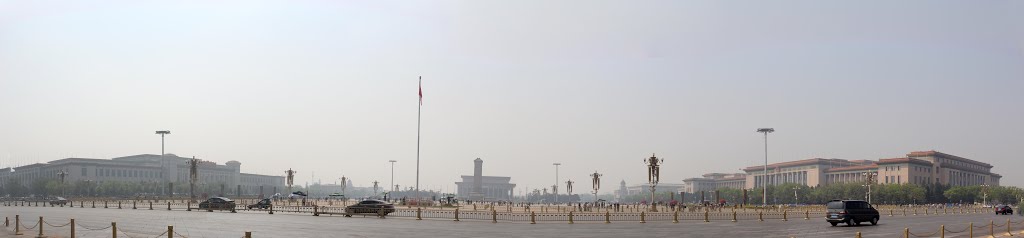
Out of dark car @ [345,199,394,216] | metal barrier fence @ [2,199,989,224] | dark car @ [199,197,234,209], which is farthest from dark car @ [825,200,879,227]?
dark car @ [199,197,234,209]

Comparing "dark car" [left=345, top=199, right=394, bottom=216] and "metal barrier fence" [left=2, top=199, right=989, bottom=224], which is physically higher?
"dark car" [left=345, top=199, right=394, bottom=216]

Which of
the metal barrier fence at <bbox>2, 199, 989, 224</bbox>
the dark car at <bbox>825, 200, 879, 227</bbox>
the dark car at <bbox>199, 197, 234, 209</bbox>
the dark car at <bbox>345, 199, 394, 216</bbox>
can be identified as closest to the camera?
the dark car at <bbox>825, 200, 879, 227</bbox>

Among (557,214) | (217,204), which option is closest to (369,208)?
(557,214)

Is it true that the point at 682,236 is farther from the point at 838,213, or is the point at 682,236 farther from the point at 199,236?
the point at 199,236

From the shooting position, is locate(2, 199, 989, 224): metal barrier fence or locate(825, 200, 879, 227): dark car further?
locate(2, 199, 989, 224): metal barrier fence

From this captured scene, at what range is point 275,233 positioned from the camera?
34.8 metres

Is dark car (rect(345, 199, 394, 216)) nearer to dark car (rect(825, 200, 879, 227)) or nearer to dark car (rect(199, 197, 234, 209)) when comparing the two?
dark car (rect(199, 197, 234, 209))

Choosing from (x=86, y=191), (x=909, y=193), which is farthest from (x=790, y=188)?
(x=86, y=191)

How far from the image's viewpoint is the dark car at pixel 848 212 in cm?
4481

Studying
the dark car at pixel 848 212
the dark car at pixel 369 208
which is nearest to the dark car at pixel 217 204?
the dark car at pixel 369 208

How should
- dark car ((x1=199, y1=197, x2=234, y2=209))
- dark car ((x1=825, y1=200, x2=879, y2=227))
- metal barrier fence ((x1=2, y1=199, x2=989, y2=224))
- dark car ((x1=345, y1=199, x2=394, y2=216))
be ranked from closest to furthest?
dark car ((x1=825, y1=200, x2=879, y2=227)) → metal barrier fence ((x1=2, y1=199, x2=989, y2=224)) → dark car ((x1=345, y1=199, x2=394, y2=216)) → dark car ((x1=199, y1=197, x2=234, y2=209))

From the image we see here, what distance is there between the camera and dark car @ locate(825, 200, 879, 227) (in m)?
44.8

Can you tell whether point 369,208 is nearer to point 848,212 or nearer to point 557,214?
point 557,214

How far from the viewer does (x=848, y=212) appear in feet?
147
